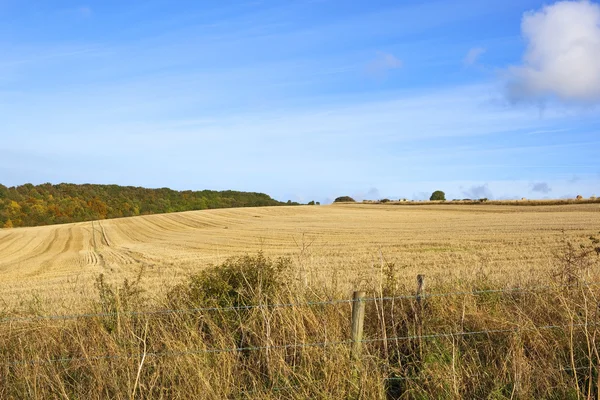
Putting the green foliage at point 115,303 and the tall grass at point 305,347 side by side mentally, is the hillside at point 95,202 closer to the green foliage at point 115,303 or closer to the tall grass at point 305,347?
the green foliage at point 115,303

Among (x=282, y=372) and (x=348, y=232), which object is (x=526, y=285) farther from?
(x=348, y=232)

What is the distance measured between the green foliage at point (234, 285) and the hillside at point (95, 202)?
90.1 m

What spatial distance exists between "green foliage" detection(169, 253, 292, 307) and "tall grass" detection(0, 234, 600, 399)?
26 mm

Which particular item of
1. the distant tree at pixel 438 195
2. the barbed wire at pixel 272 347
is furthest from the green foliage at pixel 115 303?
the distant tree at pixel 438 195

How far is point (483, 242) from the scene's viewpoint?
3183 centimetres

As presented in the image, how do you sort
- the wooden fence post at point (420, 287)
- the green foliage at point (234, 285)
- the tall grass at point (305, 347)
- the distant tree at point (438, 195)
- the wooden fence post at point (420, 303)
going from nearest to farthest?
the tall grass at point (305, 347)
the wooden fence post at point (420, 303)
the wooden fence post at point (420, 287)
the green foliage at point (234, 285)
the distant tree at point (438, 195)

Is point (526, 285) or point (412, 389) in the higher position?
point (526, 285)

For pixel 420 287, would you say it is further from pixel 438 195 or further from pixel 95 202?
pixel 95 202

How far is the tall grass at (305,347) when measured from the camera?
18.7 feet

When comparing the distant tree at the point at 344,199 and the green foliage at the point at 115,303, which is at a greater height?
the distant tree at the point at 344,199

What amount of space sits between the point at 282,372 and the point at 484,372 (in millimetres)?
1930

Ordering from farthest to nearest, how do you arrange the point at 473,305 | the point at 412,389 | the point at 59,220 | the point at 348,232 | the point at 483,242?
the point at 59,220, the point at 348,232, the point at 483,242, the point at 473,305, the point at 412,389

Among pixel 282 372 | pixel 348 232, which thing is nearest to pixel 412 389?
pixel 282 372

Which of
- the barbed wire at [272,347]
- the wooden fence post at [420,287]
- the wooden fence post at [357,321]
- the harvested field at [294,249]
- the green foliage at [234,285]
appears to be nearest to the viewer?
the barbed wire at [272,347]
